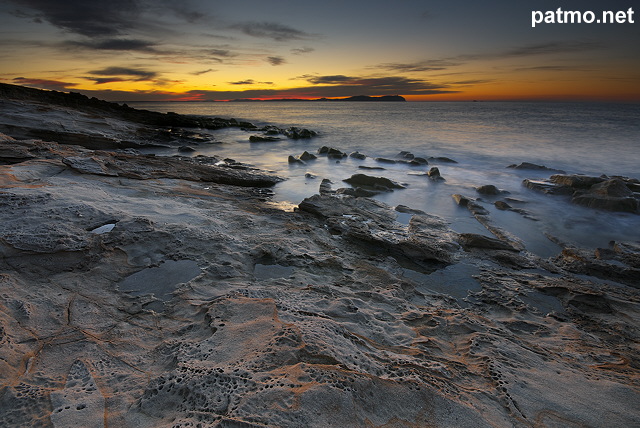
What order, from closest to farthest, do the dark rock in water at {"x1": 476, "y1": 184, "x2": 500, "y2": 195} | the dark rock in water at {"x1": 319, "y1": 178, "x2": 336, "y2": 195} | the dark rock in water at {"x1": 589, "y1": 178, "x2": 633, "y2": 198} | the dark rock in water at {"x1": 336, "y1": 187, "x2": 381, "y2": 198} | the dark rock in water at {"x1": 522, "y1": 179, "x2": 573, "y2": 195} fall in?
the dark rock in water at {"x1": 589, "y1": 178, "x2": 633, "y2": 198}, the dark rock in water at {"x1": 336, "y1": 187, "x2": 381, "y2": 198}, the dark rock in water at {"x1": 319, "y1": 178, "x2": 336, "y2": 195}, the dark rock in water at {"x1": 522, "y1": 179, "x2": 573, "y2": 195}, the dark rock in water at {"x1": 476, "y1": 184, "x2": 500, "y2": 195}

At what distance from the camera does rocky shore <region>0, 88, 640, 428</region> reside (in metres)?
2.22

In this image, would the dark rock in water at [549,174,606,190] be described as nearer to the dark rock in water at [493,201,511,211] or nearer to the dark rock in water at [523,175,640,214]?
the dark rock in water at [523,175,640,214]

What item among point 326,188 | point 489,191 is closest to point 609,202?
point 489,191

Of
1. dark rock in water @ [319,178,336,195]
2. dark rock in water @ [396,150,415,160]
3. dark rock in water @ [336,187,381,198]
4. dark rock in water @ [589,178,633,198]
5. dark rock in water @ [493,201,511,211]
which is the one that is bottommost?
dark rock in water @ [493,201,511,211]

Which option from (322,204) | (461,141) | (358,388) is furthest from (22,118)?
(461,141)

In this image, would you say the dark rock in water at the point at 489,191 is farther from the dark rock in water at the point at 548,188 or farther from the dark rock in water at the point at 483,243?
the dark rock in water at the point at 483,243

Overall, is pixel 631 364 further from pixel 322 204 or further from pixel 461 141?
pixel 461 141

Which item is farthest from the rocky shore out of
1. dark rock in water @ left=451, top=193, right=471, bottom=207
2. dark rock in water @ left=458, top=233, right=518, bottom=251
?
dark rock in water @ left=451, top=193, right=471, bottom=207

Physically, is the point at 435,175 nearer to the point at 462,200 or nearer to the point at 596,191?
the point at 462,200

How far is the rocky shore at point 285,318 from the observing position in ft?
7.27

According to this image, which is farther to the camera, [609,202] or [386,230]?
[609,202]

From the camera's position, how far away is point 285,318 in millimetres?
3066

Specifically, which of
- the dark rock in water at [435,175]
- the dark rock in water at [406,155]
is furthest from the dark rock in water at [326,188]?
the dark rock in water at [406,155]

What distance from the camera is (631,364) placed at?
318cm
